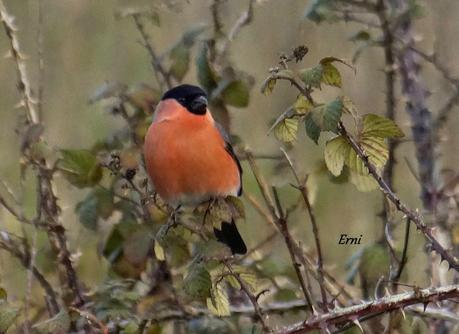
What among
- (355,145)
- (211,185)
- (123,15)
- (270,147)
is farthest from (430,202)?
(270,147)

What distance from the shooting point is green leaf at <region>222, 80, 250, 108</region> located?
302 cm

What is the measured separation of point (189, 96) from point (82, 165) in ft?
1.55

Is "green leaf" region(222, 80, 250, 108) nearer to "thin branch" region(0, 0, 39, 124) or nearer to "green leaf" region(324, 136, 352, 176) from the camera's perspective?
"thin branch" region(0, 0, 39, 124)

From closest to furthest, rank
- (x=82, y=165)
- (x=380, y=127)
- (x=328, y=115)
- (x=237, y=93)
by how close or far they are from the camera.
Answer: (x=328, y=115), (x=380, y=127), (x=82, y=165), (x=237, y=93)

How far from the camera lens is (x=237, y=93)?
9.92 feet

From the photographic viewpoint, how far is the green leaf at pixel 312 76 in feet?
6.73

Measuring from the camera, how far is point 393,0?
3553mm

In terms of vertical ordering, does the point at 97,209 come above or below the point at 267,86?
above

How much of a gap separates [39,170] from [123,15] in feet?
1.61

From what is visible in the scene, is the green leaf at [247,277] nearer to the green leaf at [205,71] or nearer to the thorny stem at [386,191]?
the thorny stem at [386,191]

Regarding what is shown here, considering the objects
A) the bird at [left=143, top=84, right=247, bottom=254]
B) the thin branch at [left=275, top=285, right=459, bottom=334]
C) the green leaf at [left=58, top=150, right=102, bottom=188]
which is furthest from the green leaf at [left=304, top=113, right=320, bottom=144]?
the bird at [left=143, top=84, right=247, bottom=254]

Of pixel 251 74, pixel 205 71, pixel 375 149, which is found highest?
pixel 251 74

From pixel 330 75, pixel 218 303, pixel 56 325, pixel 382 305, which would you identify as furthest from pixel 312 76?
pixel 56 325

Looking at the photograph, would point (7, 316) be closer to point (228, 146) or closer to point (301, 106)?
point (301, 106)
